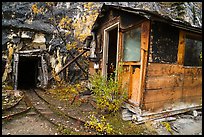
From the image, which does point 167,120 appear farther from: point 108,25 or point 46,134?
point 108,25

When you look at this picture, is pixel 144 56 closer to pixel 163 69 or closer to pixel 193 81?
pixel 163 69

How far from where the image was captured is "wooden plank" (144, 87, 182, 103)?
4777mm

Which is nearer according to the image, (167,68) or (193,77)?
(167,68)

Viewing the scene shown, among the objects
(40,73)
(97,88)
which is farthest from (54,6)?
(97,88)

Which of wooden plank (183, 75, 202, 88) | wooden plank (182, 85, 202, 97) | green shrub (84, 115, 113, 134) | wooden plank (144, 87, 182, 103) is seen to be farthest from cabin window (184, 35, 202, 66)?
green shrub (84, 115, 113, 134)

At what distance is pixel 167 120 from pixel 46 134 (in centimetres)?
340

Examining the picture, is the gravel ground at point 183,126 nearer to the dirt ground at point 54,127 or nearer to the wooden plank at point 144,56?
the dirt ground at point 54,127

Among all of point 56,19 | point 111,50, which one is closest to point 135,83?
point 111,50

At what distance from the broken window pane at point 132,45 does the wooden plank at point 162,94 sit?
3.53 ft

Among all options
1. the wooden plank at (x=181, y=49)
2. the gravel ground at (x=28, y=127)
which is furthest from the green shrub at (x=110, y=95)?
the wooden plank at (x=181, y=49)

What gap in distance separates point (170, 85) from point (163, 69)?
23.1 inches

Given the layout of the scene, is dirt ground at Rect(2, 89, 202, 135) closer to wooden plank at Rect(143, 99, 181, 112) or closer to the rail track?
the rail track

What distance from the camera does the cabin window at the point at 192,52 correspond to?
5.50 meters

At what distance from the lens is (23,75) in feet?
52.1
